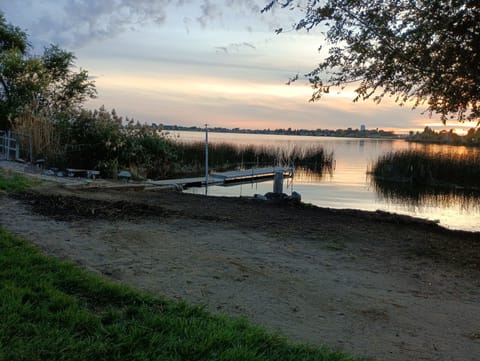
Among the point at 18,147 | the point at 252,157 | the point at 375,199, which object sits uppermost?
the point at 18,147

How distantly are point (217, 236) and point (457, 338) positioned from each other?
12.3ft

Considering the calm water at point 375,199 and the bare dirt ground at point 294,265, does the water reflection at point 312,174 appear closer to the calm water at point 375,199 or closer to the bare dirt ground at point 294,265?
the calm water at point 375,199

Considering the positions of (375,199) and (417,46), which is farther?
(375,199)

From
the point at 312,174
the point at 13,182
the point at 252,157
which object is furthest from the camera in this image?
the point at 252,157

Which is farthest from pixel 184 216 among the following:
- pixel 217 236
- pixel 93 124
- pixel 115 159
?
pixel 93 124

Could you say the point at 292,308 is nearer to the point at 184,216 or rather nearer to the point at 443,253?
the point at 443,253

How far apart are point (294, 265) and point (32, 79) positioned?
2095 centimetres

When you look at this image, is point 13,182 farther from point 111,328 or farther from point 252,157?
point 252,157

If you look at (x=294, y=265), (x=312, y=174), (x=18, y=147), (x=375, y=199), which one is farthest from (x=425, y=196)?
(x=18, y=147)

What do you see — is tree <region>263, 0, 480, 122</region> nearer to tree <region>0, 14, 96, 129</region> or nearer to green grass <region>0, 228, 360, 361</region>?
green grass <region>0, 228, 360, 361</region>

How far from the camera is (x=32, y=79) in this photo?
22344 mm

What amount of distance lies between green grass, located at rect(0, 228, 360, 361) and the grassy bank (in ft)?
64.8

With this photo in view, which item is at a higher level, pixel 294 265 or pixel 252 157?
pixel 252 157

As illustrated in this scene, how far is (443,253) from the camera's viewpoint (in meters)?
6.79
